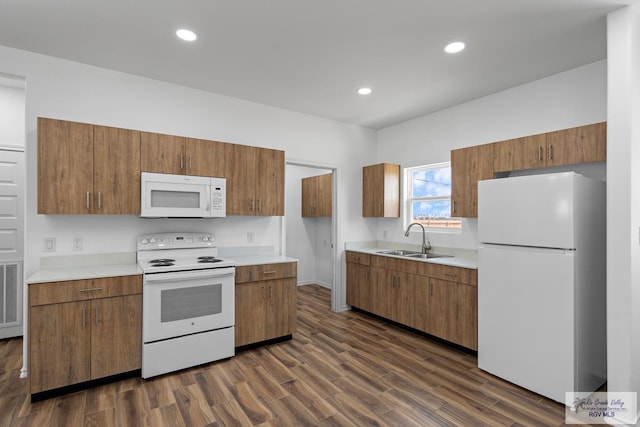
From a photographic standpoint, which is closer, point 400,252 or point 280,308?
point 280,308

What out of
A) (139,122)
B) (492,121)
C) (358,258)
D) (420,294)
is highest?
(492,121)

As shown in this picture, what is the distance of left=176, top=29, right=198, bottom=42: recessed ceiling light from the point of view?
2502 mm

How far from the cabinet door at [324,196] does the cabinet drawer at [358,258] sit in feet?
3.27

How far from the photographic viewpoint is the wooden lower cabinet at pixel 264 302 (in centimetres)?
332

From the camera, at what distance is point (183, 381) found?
2.73 meters

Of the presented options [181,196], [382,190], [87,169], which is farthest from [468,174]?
[87,169]

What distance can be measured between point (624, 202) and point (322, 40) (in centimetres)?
243

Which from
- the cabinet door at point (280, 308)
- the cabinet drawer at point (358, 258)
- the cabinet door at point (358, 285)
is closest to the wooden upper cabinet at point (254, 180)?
the cabinet door at point (280, 308)

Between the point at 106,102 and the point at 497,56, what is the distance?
3.61 metres

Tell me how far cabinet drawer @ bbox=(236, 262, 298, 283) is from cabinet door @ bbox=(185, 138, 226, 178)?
1.02 m

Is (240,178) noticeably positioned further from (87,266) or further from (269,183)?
(87,266)

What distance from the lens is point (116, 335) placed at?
8.80ft

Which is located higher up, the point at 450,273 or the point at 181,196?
the point at 181,196

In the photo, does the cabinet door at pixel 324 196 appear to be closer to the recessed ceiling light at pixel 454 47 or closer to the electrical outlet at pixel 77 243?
the recessed ceiling light at pixel 454 47
